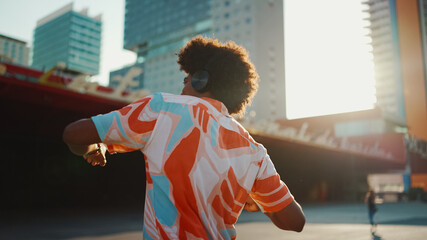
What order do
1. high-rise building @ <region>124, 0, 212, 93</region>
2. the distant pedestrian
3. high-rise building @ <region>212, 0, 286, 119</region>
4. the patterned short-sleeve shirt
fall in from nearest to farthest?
the patterned short-sleeve shirt → the distant pedestrian → high-rise building @ <region>212, 0, 286, 119</region> → high-rise building @ <region>124, 0, 212, 93</region>

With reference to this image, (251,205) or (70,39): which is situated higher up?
(70,39)

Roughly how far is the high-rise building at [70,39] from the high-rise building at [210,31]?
1345 inches

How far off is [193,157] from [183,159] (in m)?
0.04

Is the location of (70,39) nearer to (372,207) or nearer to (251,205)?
(372,207)

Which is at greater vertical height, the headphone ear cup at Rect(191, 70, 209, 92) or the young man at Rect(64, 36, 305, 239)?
the headphone ear cup at Rect(191, 70, 209, 92)

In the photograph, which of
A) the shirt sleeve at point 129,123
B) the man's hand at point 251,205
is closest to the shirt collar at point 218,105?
the shirt sleeve at point 129,123

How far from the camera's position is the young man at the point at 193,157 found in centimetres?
145

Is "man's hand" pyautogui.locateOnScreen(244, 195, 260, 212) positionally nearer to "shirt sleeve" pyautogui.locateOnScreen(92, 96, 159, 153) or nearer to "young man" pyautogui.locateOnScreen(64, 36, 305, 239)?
"young man" pyautogui.locateOnScreen(64, 36, 305, 239)

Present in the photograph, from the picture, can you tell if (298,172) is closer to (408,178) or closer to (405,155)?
(405,155)

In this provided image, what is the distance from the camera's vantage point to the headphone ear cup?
1644 mm

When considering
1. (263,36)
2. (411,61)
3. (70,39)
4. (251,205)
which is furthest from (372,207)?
(70,39)

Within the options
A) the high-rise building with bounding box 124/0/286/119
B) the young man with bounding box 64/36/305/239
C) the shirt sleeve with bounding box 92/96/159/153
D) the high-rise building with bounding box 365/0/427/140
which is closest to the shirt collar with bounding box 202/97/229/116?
the young man with bounding box 64/36/305/239

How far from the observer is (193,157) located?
1.46 meters

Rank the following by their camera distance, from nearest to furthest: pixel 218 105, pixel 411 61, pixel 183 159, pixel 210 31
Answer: pixel 183 159 → pixel 218 105 → pixel 411 61 → pixel 210 31
